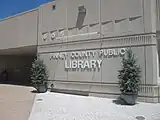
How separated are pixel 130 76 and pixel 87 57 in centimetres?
376

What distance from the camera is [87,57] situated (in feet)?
44.3

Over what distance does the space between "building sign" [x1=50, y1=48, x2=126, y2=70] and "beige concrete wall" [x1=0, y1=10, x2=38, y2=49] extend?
417cm

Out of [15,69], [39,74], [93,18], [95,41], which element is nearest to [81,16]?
[93,18]

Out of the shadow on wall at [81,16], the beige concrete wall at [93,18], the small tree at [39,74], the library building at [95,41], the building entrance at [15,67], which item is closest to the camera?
the library building at [95,41]

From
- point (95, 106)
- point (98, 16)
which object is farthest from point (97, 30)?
point (95, 106)

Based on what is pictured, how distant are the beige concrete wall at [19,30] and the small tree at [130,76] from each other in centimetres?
927

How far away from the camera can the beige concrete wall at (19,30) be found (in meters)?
18.1

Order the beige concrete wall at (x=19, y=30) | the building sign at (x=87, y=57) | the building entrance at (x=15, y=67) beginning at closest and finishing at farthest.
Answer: the building sign at (x=87, y=57)
the beige concrete wall at (x=19, y=30)
the building entrance at (x=15, y=67)

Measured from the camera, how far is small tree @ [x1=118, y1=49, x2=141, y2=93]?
10.4m

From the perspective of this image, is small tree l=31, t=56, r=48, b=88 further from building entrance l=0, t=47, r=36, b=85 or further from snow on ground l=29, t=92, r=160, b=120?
building entrance l=0, t=47, r=36, b=85

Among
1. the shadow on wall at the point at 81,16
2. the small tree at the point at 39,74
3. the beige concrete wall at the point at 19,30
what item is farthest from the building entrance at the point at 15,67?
the shadow on wall at the point at 81,16

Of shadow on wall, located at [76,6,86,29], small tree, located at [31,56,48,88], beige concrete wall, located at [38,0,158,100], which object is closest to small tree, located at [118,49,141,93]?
beige concrete wall, located at [38,0,158,100]

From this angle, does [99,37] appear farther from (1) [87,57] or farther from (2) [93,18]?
(1) [87,57]

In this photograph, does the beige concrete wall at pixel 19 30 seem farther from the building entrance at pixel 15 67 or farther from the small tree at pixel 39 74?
the building entrance at pixel 15 67
